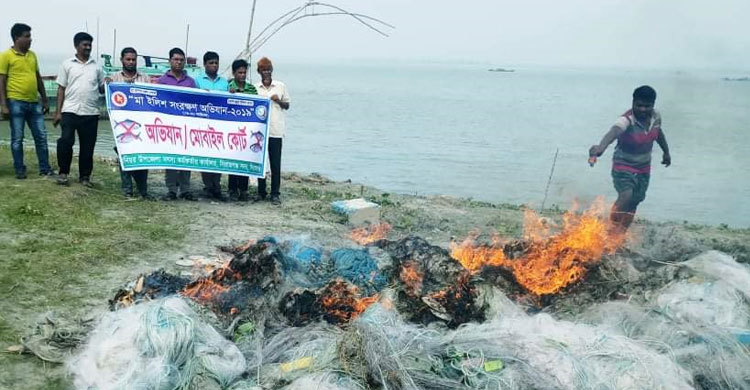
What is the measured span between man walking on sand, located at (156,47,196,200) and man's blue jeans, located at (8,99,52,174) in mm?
1738

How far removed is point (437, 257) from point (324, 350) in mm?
1868

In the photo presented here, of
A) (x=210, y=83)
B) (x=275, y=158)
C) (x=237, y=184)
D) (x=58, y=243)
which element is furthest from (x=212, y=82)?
(x=58, y=243)

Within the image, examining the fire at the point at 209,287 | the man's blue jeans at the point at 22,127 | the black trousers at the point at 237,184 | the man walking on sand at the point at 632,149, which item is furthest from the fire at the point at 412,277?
the man's blue jeans at the point at 22,127

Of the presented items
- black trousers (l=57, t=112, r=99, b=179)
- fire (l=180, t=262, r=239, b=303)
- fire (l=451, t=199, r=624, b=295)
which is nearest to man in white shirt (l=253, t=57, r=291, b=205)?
black trousers (l=57, t=112, r=99, b=179)

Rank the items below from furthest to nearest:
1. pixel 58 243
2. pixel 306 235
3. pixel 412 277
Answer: pixel 306 235, pixel 58 243, pixel 412 277

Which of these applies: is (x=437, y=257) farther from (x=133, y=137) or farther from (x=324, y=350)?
(x=133, y=137)

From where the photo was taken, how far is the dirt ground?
528 cm

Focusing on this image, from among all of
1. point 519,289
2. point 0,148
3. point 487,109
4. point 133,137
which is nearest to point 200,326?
point 519,289

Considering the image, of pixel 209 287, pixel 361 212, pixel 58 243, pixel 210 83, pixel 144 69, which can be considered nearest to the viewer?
pixel 209 287

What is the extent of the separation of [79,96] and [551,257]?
6.58 metres

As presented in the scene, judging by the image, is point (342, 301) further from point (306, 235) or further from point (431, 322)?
point (306, 235)

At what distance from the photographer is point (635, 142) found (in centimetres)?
809

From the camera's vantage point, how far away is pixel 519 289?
232 inches

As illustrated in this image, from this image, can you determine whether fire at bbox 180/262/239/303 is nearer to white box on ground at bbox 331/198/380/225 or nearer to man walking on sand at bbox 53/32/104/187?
white box on ground at bbox 331/198/380/225
